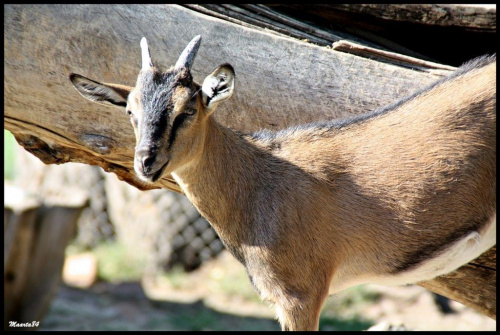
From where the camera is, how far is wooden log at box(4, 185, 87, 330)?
862cm

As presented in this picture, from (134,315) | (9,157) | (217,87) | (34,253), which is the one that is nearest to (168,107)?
(217,87)

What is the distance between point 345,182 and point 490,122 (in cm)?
103

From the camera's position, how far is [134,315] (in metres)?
9.88

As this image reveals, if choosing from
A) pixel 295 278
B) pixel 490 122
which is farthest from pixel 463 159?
pixel 295 278

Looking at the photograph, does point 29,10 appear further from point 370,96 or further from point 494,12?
point 494,12

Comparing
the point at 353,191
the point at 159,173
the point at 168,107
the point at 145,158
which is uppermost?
the point at 168,107

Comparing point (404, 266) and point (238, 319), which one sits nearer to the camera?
point (404, 266)

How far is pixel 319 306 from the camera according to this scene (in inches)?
185

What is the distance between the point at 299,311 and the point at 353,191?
885 millimetres

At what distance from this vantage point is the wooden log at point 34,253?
28.3 feet

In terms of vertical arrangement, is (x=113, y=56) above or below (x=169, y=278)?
above

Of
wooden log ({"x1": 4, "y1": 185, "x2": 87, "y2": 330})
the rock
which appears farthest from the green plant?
wooden log ({"x1": 4, "y1": 185, "x2": 87, "y2": 330})

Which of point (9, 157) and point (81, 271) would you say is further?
point (9, 157)

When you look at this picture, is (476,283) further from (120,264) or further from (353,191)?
(120,264)
